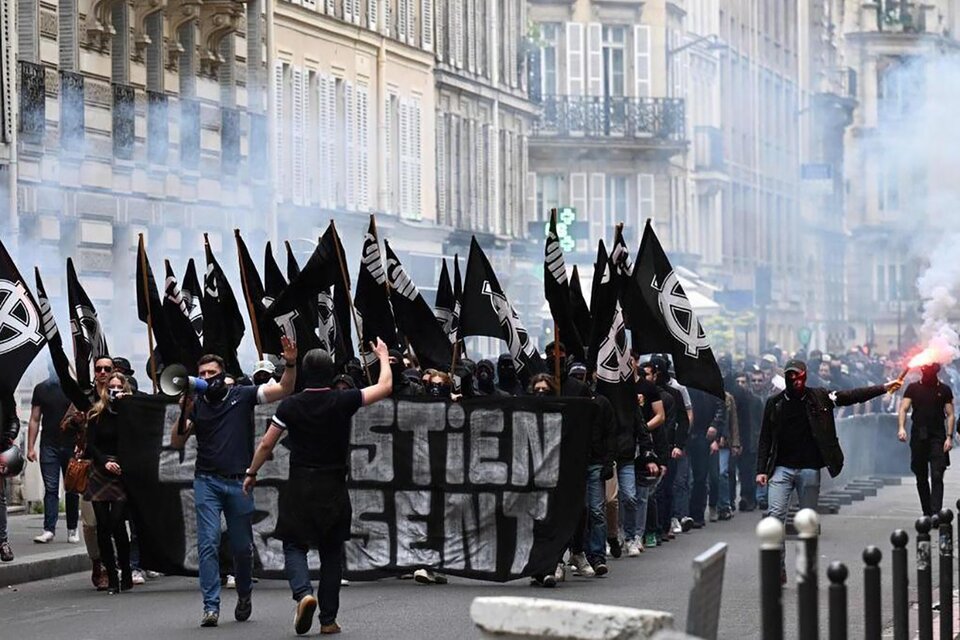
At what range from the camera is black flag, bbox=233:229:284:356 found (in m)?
20.8

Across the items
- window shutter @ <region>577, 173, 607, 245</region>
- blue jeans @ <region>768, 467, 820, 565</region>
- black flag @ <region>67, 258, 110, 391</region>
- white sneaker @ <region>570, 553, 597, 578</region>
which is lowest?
white sneaker @ <region>570, 553, 597, 578</region>

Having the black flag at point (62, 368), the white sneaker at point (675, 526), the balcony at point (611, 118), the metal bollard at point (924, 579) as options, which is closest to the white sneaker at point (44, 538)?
the black flag at point (62, 368)

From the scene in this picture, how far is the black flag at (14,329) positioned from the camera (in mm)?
18734

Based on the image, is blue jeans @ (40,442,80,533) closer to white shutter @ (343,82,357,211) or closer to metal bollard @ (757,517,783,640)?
metal bollard @ (757,517,783,640)

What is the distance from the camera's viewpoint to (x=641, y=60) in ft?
212

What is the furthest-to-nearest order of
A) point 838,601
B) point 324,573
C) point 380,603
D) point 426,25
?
1. point 426,25
2. point 380,603
3. point 324,573
4. point 838,601

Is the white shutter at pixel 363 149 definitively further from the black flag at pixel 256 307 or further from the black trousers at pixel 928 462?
the black flag at pixel 256 307

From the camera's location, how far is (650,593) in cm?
1881

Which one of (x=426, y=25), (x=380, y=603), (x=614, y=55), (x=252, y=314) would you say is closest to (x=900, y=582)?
(x=380, y=603)

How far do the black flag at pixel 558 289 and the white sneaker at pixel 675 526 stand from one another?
4094 mm

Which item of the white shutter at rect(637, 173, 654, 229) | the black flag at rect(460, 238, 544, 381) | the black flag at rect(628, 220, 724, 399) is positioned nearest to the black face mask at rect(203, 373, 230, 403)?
the black flag at rect(628, 220, 724, 399)

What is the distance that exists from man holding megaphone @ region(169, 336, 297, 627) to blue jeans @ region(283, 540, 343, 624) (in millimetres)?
749

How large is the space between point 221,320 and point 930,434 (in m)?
7.10

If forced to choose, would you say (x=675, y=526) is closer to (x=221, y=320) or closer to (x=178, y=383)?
(x=221, y=320)
